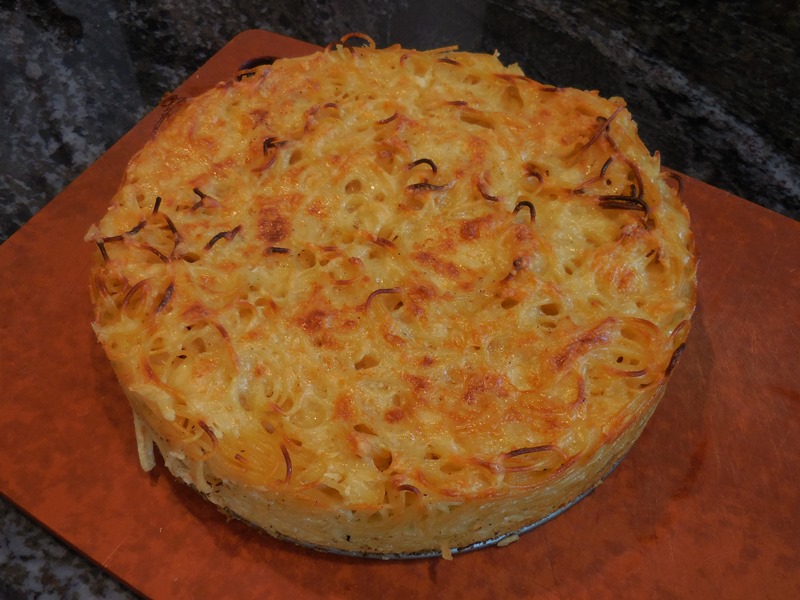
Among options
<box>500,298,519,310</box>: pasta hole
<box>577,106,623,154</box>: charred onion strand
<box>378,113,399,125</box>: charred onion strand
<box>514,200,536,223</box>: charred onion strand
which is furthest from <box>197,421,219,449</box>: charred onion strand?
<box>577,106,623,154</box>: charred onion strand

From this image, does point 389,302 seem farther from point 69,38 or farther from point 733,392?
point 69,38

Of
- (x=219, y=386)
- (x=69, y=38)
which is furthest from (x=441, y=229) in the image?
(x=69, y=38)

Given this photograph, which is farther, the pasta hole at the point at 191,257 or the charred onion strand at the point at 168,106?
the charred onion strand at the point at 168,106

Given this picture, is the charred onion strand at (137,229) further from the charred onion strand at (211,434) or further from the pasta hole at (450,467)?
the pasta hole at (450,467)

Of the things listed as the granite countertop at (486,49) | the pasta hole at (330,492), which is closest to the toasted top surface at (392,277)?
the pasta hole at (330,492)

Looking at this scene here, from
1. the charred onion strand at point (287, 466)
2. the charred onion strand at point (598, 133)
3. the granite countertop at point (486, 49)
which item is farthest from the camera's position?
the granite countertop at point (486, 49)

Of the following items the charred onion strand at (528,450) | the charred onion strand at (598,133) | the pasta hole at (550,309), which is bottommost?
Result: the charred onion strand at (528,450)

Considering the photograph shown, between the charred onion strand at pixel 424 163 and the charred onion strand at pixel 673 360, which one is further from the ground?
the charred onion strand at pixel 424 163
